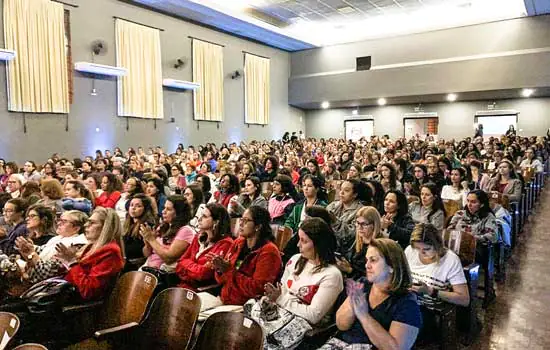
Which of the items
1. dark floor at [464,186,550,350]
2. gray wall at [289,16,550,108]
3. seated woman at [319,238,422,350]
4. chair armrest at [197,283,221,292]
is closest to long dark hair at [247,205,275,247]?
chair armrest at [197,283,221,292]

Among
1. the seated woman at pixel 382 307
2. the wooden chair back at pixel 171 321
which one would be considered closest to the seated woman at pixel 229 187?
the wooden chair back at pixel 171 321

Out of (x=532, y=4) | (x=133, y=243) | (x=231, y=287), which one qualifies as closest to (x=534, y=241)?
(x=231, y=287)

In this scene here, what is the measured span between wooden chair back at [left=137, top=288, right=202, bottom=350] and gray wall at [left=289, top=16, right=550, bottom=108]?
1446 centimetres

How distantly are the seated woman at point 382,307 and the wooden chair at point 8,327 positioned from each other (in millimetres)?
1387

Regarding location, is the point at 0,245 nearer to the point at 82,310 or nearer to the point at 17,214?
the point at 17,214

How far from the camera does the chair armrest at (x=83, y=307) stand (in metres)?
2.48

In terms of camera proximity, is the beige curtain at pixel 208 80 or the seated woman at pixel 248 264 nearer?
the seated woman at pixel 248 264

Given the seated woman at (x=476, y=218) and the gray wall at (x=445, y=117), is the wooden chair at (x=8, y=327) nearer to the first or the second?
the seated woman at (x=476, y=218)

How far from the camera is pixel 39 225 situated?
3451 millimetres

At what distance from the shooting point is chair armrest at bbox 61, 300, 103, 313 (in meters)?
2.48

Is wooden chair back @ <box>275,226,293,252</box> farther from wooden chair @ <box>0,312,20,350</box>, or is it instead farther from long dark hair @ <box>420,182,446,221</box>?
wooden chair @ <box>0,312,20,350</box>

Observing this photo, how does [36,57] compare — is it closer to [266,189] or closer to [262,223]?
[266,189]

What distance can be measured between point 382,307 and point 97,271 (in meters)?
1.76

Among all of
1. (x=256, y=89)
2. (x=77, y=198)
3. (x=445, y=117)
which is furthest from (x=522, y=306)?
(x=256, y=89)
